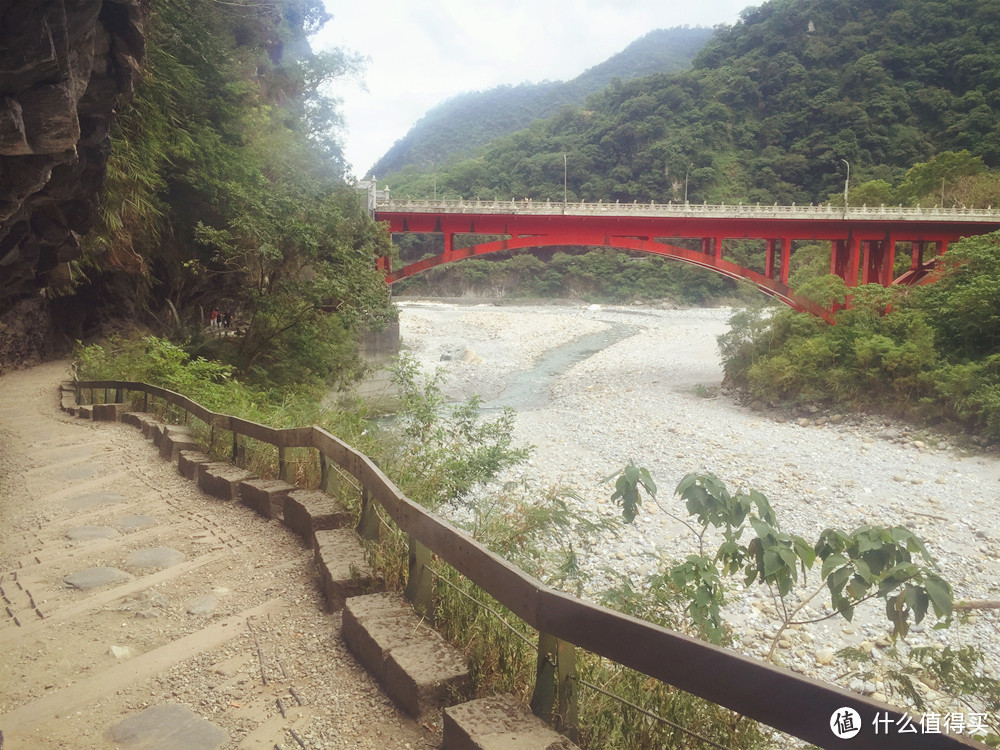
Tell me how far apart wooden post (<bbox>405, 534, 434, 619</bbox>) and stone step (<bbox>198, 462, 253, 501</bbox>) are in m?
2.64

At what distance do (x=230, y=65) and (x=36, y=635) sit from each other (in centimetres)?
1314

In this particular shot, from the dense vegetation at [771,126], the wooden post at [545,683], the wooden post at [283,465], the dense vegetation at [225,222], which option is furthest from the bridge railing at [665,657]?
the dense vegetation at [771,126]

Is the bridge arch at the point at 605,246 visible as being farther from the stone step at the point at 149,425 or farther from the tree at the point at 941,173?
the tree at the point at 941,173

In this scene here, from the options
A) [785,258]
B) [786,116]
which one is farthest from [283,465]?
[786,116]

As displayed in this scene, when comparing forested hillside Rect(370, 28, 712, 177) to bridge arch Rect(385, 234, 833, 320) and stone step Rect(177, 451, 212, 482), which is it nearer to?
bridge arch Rect(385, 234, 833, 320)

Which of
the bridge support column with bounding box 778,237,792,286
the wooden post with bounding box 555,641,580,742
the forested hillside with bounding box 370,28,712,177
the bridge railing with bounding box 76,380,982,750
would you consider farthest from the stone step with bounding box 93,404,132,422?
the forested hillside with bounding box 370,28,712,177

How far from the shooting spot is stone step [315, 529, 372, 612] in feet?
10.4

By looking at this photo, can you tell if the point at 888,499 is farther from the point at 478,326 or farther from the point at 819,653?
the point at 478,326

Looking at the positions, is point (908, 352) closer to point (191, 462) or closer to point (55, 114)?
point (191, 462)

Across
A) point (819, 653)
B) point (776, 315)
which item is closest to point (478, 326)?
point (776, 315)

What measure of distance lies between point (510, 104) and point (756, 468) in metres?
133

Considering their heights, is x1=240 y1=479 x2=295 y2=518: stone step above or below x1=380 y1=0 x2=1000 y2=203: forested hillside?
below

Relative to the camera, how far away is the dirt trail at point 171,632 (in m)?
2.39

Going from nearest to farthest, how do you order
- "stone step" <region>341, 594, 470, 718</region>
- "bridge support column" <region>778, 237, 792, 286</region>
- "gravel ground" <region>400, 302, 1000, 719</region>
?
1. "stone step" <region>341, 594, 470, 718</region>
2. "gravel ground" <region>400, 302, 1000, 719</region>
3. "bridge support column" <region>778, 237, 792, 286</region>
